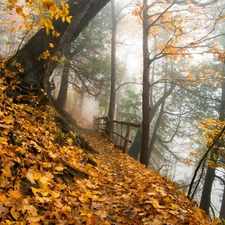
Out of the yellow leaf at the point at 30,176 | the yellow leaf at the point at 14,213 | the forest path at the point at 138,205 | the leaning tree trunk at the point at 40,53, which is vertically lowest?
the forest path at the point at 138,205

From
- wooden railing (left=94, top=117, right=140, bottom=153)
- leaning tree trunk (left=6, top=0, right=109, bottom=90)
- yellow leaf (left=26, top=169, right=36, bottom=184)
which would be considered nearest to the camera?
yellow leaf (left=26, top=169, right=36, bottom=184)

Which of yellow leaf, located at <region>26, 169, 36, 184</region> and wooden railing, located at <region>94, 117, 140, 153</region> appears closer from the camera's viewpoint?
yellow leaf, located at <region>26, 169, 36, 184</region>

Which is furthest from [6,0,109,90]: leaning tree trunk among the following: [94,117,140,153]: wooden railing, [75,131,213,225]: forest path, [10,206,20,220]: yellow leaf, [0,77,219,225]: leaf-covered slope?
[10,206,20,220]: yellow leaf

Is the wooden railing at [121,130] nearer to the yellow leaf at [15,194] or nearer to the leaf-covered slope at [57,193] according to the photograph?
the leaf-covered slope at [57,193]

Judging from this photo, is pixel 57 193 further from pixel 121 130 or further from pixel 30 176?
pixel 121 130

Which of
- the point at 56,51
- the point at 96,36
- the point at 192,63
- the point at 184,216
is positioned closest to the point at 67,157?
the point at 184,216

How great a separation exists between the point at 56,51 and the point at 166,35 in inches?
481

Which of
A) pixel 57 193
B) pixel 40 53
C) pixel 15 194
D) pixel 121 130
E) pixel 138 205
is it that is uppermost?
pixel 40 53

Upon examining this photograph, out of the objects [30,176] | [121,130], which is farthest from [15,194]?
[121,130]

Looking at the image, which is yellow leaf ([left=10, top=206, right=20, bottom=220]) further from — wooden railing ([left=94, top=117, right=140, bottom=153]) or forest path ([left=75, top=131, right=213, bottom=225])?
wooden railing ([left=94, top=117, right=140, bottom=153])

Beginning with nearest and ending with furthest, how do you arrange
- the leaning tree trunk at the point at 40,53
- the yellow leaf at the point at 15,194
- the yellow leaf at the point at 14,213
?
1. the yellow leaf at the point at 14,213
2. the yellow leaf at the point at 15,194
3. the leaning tree trunk at the point at 40,53

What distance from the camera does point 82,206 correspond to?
2461 mm

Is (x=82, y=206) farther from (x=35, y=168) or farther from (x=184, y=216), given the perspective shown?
(x=184, y=216)

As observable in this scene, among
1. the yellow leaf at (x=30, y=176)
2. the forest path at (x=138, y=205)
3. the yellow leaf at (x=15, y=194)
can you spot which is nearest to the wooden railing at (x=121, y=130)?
the forest path at (x=138, y=205)
